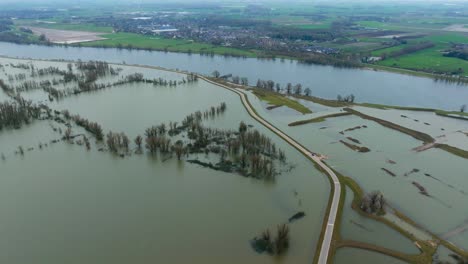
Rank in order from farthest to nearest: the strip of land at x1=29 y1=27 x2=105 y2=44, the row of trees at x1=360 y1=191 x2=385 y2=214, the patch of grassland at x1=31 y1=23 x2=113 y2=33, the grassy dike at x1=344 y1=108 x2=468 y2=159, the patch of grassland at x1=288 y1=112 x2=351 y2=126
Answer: the patch of grassland at x1=31 y1=23 x2=113 y2=33
the strip of land at x1=29 y1=27 x2=105 y2=44
the patch of grassland at x1=288 y1=112 x2=351 y2=126
the grassy dike at x1=344 y1=108 x2=468 y2=159
the row of trees at x1=360 y1=191 x2=385 y2=214

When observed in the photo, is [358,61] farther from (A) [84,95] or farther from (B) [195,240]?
(B) [195,240]

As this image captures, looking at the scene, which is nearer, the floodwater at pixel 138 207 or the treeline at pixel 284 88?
the floodwater at pixel 138 207

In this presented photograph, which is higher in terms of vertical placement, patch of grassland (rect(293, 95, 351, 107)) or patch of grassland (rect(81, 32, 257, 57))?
patch of grassland (rect(81, 32, 257, 57))

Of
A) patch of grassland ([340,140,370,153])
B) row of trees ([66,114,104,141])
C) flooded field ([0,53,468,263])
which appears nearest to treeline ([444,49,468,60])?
flooded field ([0,53,468,263])

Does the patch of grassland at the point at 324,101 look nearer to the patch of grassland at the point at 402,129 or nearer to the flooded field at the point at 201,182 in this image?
the flooded field at the point at 201,182

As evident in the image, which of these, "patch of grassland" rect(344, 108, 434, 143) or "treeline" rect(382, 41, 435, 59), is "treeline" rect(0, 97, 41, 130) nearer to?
"patch of grassland" rect(344, 108, 434, 143)

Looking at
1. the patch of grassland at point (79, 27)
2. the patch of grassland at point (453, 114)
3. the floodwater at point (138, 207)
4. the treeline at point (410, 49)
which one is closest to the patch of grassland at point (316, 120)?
the floodwater at point (138, 207)

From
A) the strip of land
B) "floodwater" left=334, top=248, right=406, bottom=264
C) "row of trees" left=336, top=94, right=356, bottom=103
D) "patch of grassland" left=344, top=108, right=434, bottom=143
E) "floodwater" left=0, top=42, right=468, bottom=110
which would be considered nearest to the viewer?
"floodwater" left=334, top=248, right=406, bottom=264

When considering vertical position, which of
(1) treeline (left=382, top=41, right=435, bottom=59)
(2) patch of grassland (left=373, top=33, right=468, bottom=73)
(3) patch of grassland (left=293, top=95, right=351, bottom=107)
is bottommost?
(3) patch of grassland (left=293, top=95, right=351, bottom=107)
